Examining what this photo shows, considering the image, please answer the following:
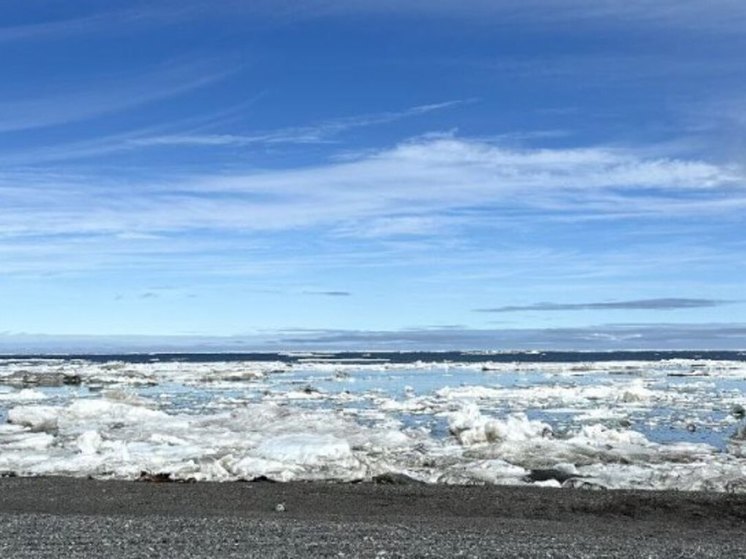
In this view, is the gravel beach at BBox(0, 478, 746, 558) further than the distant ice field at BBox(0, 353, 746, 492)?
No

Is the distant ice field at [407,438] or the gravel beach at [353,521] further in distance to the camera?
the distant ice field at [407,438]

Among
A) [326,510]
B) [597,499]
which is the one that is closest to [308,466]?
[326,510]

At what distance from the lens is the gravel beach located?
35.7 feet

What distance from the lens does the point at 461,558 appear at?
1020cm

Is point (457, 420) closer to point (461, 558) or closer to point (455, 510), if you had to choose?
point (455, 510)

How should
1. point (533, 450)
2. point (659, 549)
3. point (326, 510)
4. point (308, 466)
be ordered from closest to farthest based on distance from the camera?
point (659, 549), point (326, 510), point (308, 466), point (533, 450)

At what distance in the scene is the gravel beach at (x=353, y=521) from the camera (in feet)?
35.7

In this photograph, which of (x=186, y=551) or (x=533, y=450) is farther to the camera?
(x=533, y=450)

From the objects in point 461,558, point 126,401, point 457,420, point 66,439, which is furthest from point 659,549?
point 126,401

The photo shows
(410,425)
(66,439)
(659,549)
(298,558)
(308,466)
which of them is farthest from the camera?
(410,425)

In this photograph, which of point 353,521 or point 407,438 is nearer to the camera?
point 353,521

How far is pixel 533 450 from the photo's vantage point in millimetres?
23844

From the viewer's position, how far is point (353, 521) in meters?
13.7

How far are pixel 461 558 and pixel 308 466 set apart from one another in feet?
34.6
